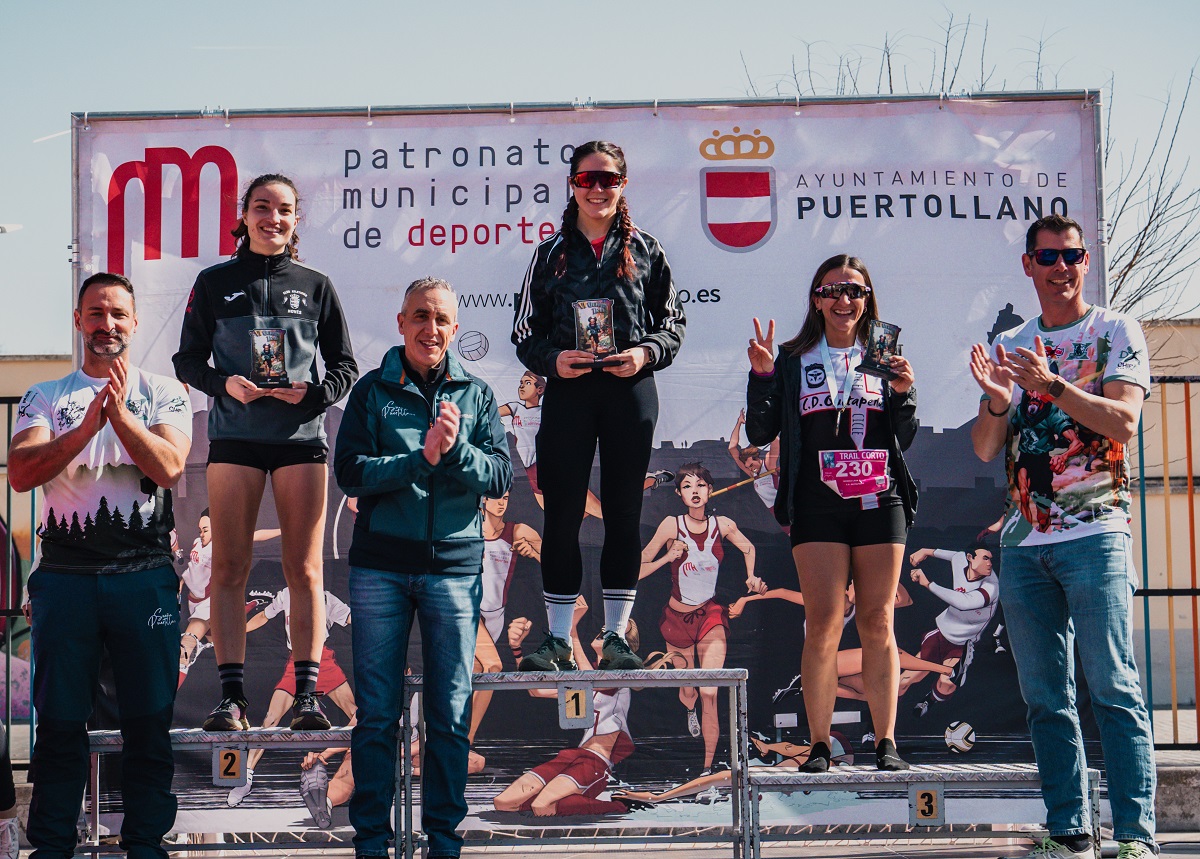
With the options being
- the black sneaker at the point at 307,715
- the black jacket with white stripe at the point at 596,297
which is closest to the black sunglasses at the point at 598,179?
the black jacket with white stripe at the point at 596,297

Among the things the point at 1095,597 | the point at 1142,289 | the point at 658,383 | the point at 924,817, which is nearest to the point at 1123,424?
the point at 1095,597

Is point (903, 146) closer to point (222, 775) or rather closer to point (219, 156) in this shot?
point (219, 156)

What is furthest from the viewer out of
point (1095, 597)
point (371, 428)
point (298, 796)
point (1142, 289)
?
point (1142, 289)

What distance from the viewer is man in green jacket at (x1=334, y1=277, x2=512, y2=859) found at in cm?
340

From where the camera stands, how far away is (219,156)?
5109mm

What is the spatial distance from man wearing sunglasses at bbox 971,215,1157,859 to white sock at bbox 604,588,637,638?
1.24 meters

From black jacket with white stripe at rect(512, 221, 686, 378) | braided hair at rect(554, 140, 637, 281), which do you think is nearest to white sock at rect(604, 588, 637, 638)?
black jacket with white stripe at rect(512, 221, 686, 378)

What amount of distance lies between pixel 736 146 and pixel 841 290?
5.04 ft

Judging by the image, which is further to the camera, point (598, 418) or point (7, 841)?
point (598, 418)

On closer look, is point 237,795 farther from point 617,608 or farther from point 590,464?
point 590,464

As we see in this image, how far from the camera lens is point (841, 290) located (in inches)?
149

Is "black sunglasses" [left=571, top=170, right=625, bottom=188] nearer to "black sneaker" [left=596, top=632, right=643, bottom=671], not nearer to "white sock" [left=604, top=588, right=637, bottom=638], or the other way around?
"white sock" [left=604, top=588, right=637, bottom=638]

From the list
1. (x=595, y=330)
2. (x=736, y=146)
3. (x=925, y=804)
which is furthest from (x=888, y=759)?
(x=736, y=146)

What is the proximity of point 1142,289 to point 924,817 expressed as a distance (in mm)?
7901
